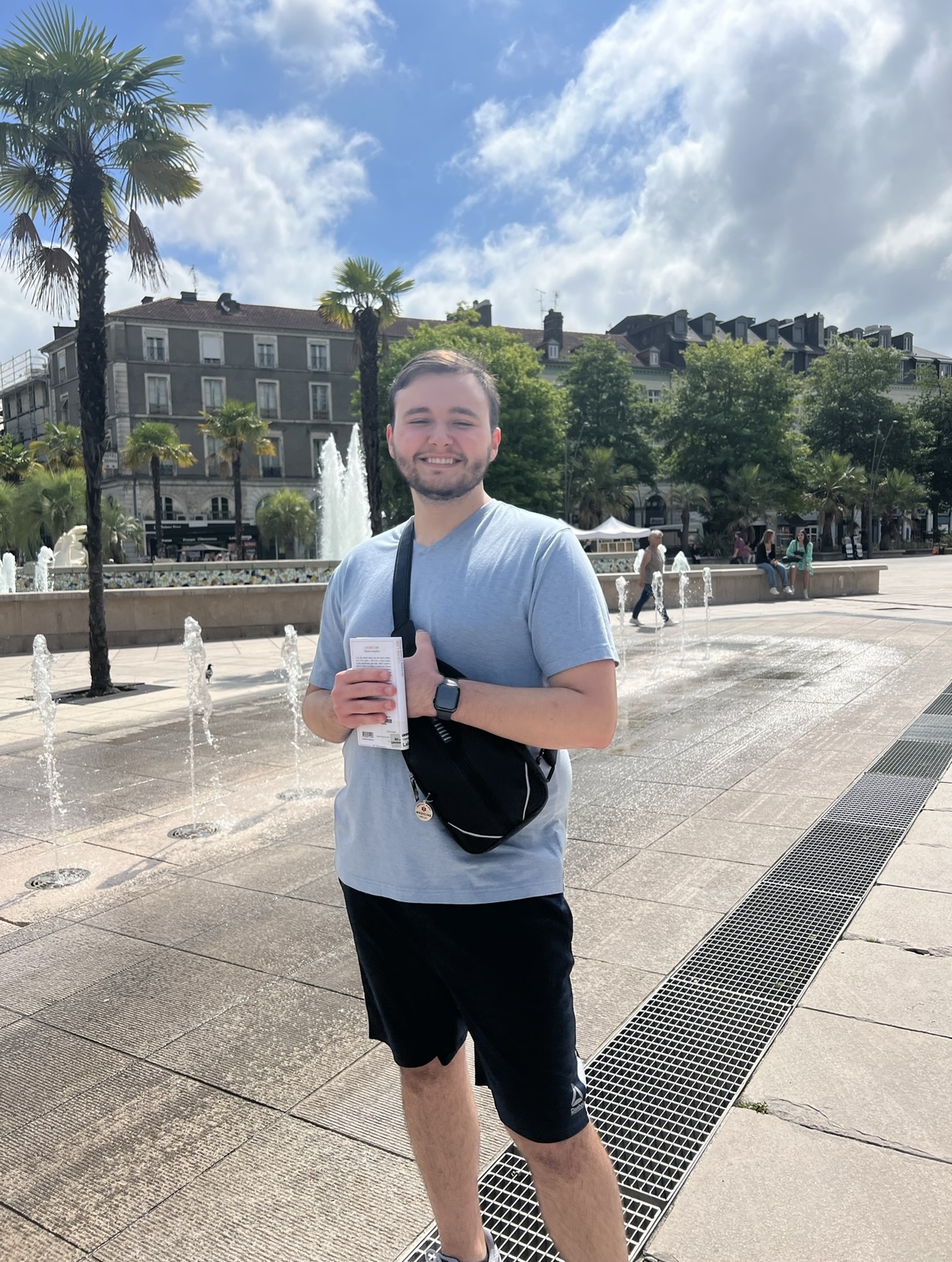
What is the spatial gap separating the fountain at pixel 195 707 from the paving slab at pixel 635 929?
94.0 inches

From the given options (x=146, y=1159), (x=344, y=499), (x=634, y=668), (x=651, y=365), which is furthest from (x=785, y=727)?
(x=651, y=365)

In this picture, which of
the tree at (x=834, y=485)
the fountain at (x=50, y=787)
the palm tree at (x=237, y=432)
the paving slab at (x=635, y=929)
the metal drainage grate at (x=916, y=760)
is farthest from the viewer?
the tree at (x=834, y=485)

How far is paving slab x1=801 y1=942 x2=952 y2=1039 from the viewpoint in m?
2.94

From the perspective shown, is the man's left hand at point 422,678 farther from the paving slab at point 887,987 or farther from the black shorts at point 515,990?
the paving slab at point 887,987

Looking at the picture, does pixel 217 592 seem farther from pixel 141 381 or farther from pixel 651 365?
pixel 651 365

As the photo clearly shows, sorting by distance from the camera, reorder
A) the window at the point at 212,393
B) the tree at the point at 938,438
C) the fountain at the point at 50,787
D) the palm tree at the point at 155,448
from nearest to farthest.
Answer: the fountain at the point at 50,787, the palm tree at the point at 155,448, the window at the point at 212,393, the tree at the point at 938,438

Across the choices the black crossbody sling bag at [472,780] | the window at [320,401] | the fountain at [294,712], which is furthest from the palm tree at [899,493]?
the black crossbody sling bag at [472,780]

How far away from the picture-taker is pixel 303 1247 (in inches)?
80.5

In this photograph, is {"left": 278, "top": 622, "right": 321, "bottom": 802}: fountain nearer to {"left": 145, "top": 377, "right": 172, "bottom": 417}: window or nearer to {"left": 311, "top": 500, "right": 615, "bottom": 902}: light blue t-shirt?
{"left": 311, "top": 500, "right": 615, "bottom": 902}: light blue t-shirt

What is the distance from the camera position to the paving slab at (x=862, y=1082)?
7.78ft

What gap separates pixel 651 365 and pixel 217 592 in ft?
192

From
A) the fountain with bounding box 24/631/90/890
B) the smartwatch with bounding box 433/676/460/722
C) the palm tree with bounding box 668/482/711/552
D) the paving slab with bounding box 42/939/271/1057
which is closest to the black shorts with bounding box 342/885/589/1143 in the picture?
the smartwatch with bounding box 433/676/460/722

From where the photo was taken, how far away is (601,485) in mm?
51781

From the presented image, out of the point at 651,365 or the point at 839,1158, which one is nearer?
the point at 839,1158
